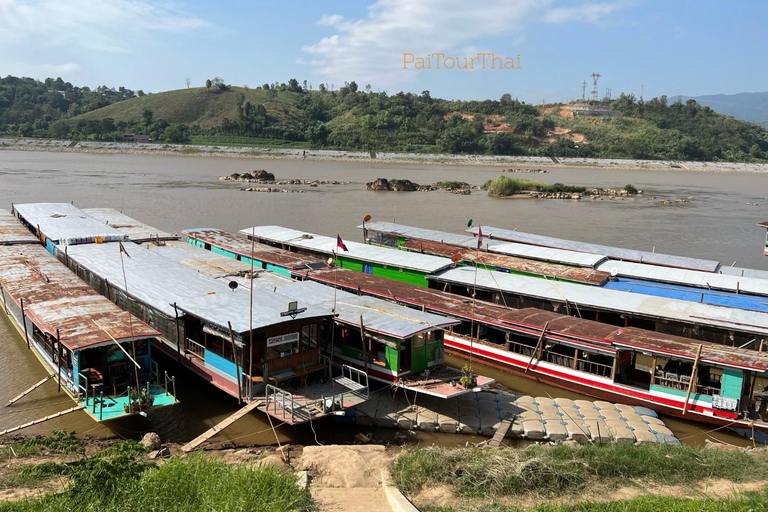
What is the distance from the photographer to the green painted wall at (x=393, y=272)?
21516 millimetres

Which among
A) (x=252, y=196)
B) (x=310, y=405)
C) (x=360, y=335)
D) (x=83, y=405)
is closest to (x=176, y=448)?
(x=83, y=405)

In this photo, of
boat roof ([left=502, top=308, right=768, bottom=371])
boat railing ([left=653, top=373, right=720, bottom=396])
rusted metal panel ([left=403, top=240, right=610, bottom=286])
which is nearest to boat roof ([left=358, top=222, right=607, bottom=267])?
rusted metal panel ([left=403, top=240, right=610, bottom=286])

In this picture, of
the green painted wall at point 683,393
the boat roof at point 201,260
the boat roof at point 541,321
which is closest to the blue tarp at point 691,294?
the boat roof at point 541,321

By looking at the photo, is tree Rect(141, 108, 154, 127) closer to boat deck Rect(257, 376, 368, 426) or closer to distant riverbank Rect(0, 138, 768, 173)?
distant riverbank Rect(0, 138, 768, 173)

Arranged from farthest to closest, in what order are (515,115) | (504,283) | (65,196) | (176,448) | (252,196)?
(515,115)
(252,196)
(65,196)
(504,283)
(176,448)

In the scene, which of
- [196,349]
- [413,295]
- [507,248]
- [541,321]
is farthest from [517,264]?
[196,349]

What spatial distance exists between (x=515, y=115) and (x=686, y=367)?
427ft

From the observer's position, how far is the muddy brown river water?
13781 mm

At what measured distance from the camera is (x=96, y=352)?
13180 mm

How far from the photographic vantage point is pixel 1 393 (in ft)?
49.4

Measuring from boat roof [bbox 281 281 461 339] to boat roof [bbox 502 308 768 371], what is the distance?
3.09 m

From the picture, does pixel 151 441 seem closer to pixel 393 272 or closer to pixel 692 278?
pixel 393 272

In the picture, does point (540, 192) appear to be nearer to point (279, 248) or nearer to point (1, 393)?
point (279, 248)

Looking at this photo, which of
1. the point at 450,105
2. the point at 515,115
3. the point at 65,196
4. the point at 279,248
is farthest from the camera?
the point at 450,105
